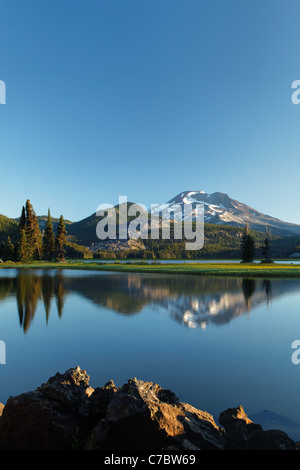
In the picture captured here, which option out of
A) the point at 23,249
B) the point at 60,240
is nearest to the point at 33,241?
the point at 23,249

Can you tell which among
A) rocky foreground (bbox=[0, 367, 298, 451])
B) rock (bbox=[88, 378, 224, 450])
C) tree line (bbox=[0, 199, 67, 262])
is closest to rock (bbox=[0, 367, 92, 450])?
rocky foreground (bbox=[0, 367, 298, 451])

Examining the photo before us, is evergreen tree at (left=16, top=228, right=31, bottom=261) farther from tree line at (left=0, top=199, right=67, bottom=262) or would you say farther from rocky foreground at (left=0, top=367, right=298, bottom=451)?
rocky foreground at (left=0, top=367, right=298, bottom=451)

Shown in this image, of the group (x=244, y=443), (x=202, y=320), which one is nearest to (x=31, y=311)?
(x=202, y=320)

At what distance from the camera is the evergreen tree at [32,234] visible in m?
107

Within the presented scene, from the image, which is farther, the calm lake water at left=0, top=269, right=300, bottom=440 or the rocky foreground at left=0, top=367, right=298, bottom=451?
the calm lake water at left=0, top=269, right=300, bottom=440

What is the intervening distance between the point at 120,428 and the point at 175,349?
7.33 metres

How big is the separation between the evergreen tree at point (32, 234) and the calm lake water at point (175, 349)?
297ft

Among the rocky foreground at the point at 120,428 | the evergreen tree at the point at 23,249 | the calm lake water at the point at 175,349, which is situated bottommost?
the calm lake water at the point at 175,349

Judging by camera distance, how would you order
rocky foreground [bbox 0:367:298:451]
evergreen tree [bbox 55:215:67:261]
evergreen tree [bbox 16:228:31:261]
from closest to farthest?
rocky foreground [bbox 0:367:298:451] → evergreen tree [bbox 16:228:31:261] → evergreen tree [bbox 55:215:67:261]

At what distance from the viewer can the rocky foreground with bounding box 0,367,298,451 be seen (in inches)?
210

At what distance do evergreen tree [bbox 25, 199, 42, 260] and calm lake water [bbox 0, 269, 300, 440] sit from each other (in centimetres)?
9040

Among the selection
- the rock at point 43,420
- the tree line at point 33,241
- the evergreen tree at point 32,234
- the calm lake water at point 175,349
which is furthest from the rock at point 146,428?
the evergreen tree at point 32,234

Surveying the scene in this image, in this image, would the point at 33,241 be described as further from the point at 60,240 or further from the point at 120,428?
the point at 120,428

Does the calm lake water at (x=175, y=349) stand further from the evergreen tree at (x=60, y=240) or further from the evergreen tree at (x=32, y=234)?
the evergreen tree at (x=32, y=234)
